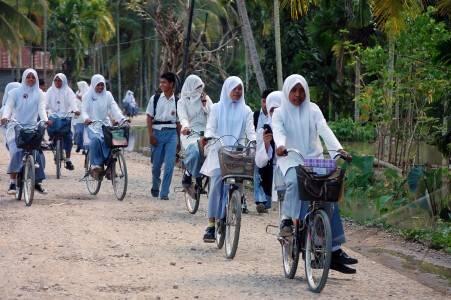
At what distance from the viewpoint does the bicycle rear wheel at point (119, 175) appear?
16297mm

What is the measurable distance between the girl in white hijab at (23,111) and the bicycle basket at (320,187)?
318 inches

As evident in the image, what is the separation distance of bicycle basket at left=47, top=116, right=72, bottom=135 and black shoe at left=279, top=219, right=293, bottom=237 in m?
11.5

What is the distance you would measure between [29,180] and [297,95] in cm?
690

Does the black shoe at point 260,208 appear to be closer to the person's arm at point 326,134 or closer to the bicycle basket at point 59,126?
the person's arm at point 326,134

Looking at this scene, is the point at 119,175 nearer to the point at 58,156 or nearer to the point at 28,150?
the point at 28,150

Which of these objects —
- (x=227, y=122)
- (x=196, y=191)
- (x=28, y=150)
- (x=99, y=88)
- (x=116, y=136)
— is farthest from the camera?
(x=99, y=88)

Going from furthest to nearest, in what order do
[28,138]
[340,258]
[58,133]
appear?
[58,133], [28,138], [340,258]

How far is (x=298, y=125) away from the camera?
32.0ft

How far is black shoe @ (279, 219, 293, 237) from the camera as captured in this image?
962cm

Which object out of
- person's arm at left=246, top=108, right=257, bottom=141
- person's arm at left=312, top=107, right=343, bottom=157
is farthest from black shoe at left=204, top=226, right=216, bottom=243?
person's arm at left=312, top=107, right=343, bottom=157

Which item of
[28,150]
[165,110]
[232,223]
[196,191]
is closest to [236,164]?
→ [232,223]

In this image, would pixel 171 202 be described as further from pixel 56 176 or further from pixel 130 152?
pixel 130 152

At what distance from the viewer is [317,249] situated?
9062mm

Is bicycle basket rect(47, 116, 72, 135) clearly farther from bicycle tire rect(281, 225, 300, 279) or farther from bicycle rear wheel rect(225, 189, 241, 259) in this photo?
bicycle tire rect(281, 225, 300, 279)
